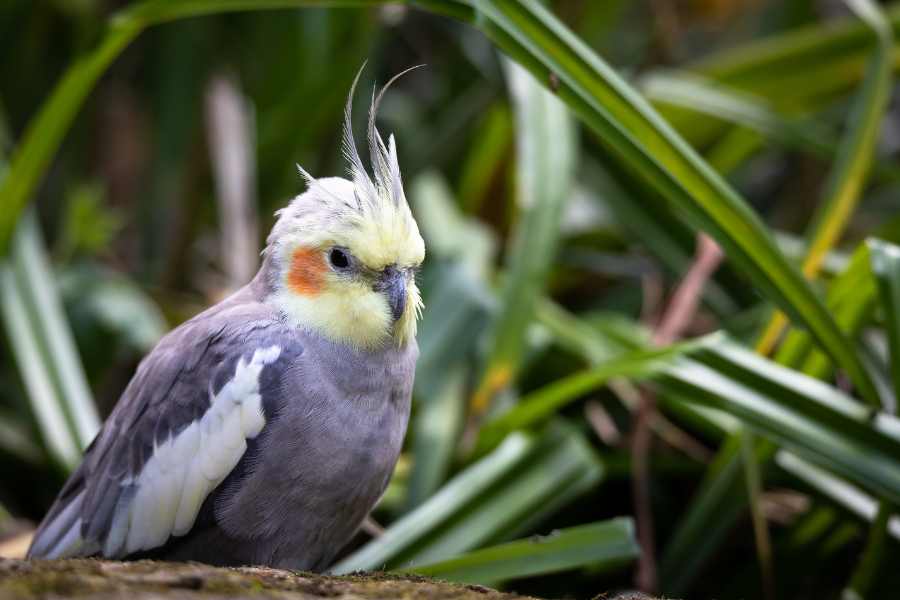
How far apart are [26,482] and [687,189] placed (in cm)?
183

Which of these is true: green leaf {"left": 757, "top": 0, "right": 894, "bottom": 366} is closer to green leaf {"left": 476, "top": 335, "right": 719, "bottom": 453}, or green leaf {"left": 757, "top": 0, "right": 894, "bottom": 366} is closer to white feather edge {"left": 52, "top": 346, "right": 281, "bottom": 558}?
green leaf {"left": 476, "top": 335, "right": 719, "bottom": 453}

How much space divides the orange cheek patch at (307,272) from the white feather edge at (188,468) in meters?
0.11

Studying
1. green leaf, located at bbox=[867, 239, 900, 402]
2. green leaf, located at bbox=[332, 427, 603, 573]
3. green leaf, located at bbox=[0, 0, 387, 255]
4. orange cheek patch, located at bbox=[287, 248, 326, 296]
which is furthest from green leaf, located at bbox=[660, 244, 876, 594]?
green leaf, located at bbox=[0, 0, 387, 255]

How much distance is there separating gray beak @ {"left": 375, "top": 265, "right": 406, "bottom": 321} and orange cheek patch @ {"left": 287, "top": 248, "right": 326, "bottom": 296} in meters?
0.10

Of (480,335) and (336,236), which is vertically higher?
(336,236)

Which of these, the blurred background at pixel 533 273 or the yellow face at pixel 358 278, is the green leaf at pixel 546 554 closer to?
the blurred background at pixel 533 273

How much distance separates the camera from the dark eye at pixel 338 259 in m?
1.45

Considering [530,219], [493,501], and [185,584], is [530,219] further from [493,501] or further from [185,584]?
[185,584]

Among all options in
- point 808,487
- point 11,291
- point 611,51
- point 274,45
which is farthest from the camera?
point 611,51

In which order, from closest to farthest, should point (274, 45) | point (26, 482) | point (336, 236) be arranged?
point (336, 236), point (26, 482), point (274, 45)

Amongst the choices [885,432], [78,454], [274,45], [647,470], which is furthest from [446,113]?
[885,432]

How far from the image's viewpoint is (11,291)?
2.12m

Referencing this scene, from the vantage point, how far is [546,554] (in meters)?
1.50

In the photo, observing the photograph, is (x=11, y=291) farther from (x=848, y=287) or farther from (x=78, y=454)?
(x=848, y=287)
